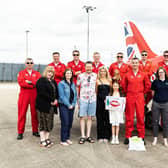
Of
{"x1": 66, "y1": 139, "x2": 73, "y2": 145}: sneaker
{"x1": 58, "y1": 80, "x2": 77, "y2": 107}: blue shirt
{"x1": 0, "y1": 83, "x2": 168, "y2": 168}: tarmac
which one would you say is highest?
{"x1": 58, "y1": 80, "x2": 77, "y2": 107}: blue shirt

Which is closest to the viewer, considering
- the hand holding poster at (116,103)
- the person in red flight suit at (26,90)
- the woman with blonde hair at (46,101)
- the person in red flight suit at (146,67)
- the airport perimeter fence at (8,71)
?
the woman with blonde hair at (46,101)

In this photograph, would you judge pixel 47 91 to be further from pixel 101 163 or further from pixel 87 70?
pixel 101 163

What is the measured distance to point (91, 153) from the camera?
11.9ft

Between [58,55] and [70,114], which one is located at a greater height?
[58,55]

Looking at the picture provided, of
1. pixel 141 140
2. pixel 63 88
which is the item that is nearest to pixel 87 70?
pixel 63 88

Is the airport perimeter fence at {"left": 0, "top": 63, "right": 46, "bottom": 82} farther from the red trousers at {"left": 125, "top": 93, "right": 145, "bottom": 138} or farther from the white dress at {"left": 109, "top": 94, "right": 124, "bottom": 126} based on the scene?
the red trousers at {"left": 125, "top": 93, "right": 145, "bottom": 138}

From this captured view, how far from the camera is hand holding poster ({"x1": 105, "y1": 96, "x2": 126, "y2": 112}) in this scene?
162 inches

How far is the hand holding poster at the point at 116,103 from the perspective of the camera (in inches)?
162

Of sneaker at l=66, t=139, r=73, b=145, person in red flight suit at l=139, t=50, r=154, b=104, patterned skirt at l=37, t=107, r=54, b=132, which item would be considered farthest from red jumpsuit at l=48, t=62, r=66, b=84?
person in red flight suit at l=139, t=50, r=154, b=104

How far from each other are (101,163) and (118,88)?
5.41 ft

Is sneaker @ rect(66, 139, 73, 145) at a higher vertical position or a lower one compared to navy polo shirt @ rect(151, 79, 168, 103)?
lower

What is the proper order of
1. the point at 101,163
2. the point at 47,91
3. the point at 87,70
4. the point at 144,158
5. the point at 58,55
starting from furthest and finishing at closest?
the point at 58,55, the point at 87,70, the point at 47,91, the point at 144,158, the point at 101,163

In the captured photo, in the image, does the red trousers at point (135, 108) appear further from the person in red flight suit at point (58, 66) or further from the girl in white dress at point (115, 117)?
the person in red flight suit at point (58, 66)

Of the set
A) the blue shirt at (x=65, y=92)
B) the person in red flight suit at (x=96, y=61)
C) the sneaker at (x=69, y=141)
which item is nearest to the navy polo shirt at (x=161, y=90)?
the person in red flight suit at (x=96, y=61)
